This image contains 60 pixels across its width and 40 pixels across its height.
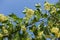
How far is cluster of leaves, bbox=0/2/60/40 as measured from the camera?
9.30 feet

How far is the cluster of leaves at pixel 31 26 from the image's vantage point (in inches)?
112

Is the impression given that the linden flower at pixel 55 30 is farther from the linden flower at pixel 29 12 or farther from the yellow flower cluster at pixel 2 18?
the yellow flower cluster at pixel 2 18

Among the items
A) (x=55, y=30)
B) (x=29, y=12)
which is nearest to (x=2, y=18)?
(x=29, y=12)

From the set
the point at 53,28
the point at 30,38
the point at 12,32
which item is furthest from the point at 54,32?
the point at 12,32

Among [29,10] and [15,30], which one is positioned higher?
[29,10]

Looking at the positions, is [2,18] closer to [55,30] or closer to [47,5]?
[55,30]

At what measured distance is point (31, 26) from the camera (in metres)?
3.00

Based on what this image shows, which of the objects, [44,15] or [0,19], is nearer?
[0,19]

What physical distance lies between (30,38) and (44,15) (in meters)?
0.40

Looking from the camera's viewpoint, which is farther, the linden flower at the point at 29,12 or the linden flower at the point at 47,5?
the linden flower at the point at 47,5

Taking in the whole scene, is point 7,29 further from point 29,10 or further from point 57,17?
point 57,17

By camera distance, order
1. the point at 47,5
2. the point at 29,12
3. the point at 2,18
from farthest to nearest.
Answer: the point at 47,5, the point at 29,12, the point at 2,18

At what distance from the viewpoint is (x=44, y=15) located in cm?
312

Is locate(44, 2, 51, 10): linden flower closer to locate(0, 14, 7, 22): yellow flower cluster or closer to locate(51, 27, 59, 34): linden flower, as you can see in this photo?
locate(51, 27, 59, 34): linden flower
